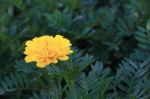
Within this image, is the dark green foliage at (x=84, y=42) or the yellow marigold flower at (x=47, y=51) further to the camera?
the dark green foliage at (x=84, y=42)

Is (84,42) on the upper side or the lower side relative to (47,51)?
upper

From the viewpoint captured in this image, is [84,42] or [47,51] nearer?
[47,51]

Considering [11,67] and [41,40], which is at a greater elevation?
[11,67]

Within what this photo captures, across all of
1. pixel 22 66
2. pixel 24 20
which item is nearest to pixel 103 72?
pixel 22 66

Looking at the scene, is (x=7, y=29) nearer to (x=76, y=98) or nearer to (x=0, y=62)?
(x=0, y=62)
